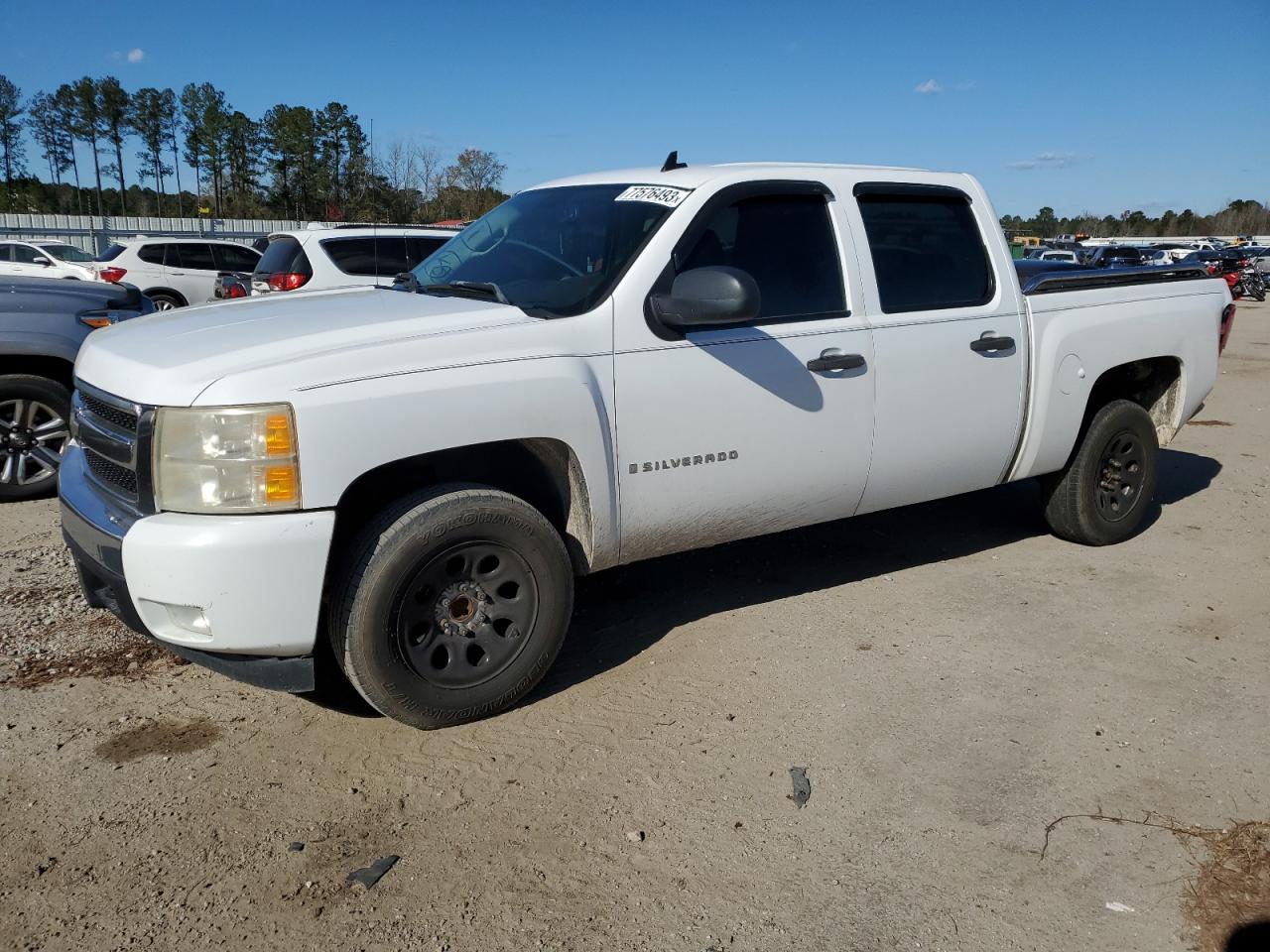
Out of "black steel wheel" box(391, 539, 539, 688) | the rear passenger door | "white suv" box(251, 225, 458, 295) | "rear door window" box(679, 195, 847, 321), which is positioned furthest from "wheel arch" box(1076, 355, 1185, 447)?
"white suv" box(251, 225, 458, 295)

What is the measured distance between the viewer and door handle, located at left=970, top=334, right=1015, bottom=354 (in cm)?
472

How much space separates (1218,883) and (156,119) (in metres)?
82.2

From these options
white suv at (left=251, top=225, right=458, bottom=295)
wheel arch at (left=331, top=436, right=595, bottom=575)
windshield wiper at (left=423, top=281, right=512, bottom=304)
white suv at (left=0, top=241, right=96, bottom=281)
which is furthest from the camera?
white suv at (left=0, top=241, right=96, bottom=281)

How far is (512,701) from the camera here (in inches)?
145

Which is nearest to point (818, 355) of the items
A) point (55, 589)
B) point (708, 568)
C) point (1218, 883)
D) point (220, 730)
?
point (708, 568)

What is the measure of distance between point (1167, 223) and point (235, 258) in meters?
103

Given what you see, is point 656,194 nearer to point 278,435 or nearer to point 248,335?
point 248,335

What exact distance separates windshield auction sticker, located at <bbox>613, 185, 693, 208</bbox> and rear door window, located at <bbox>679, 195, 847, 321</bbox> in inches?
6.2

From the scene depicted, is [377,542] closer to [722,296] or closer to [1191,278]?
[722,296]

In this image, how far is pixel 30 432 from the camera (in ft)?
21.0

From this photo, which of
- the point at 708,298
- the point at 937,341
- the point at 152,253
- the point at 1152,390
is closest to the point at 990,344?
the point at 937,341

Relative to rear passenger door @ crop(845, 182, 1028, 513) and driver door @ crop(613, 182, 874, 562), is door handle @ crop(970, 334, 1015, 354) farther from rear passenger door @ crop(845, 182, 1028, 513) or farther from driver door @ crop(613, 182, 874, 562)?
driver door @ crop(613, 182, 874, 562)

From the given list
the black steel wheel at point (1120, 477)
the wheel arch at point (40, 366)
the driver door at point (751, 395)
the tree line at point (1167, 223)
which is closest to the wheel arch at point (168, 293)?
the wheel arch at point (40, 366)

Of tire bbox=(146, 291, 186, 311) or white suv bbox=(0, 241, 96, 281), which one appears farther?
white suv bbox=(0, 241, 96, 281)
